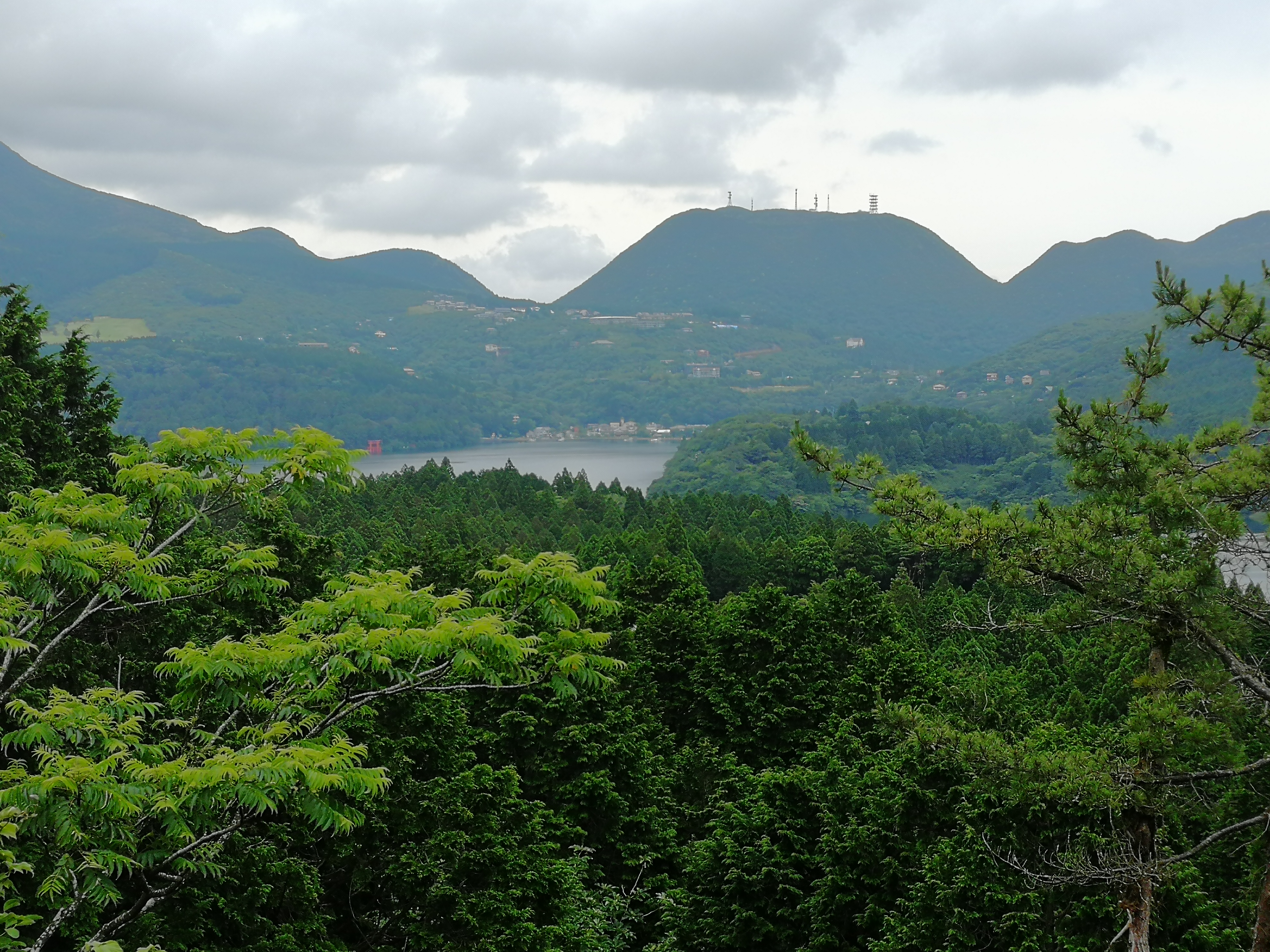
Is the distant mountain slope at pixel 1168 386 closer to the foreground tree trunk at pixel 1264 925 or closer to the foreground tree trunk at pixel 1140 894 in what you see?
the foreground tree trunk at pixel 1140 894

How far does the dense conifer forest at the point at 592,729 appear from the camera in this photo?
22.1ft

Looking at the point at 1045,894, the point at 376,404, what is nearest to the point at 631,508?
the point at 1045,894

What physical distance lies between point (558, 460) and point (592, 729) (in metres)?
144

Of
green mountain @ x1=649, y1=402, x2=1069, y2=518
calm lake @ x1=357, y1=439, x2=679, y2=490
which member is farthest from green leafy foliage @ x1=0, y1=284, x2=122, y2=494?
calm lake @ x1=357, y1=439, x2=679, y2=490

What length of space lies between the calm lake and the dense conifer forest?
95.6m

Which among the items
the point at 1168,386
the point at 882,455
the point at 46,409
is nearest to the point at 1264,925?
the point at 46,409

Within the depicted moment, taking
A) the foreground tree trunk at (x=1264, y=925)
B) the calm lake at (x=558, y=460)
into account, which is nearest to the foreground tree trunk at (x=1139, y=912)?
the foreground tree trunk at (x=1264, y=925)

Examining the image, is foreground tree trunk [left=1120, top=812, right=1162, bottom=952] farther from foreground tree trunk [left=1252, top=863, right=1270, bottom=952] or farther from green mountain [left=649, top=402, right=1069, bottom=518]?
green mountain [left=649, top=402, right=1069, bottom=518]

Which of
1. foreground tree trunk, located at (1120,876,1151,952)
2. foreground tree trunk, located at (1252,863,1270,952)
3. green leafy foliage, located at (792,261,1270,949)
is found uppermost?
green leafy foliage, located at (792,261,1270,949)

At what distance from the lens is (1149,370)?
10039mm

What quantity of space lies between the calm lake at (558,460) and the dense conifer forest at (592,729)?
314 ft

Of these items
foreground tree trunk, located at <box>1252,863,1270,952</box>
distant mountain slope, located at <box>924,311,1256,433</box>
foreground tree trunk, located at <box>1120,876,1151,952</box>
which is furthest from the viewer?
distant mountain slope, located at <box>924,311,1256,433</box>

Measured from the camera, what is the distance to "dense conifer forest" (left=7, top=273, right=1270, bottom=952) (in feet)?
22.1

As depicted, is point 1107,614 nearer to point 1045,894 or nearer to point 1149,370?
point 1149,370
